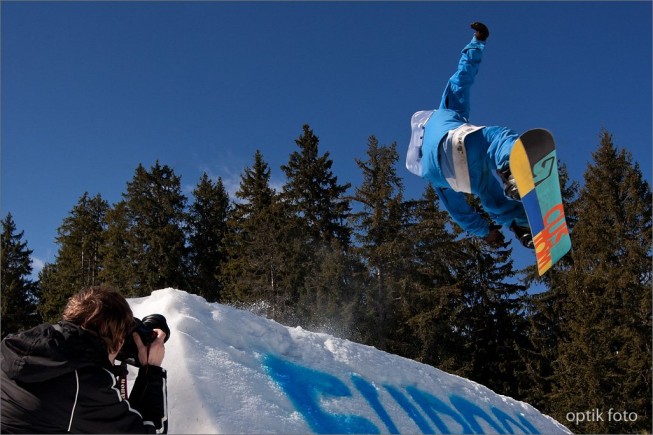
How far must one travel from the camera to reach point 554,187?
176 inches

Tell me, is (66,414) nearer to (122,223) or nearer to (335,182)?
(335,182)

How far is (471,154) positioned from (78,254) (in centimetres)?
3409

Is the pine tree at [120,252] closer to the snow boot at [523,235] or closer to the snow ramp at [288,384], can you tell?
the snow ramp at [288,384]

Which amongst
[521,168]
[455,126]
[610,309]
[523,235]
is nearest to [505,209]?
[523,235]

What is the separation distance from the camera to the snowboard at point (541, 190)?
13.6 ft

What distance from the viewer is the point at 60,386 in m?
2.16

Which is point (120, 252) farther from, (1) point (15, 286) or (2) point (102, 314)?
(2) point (102, 314)

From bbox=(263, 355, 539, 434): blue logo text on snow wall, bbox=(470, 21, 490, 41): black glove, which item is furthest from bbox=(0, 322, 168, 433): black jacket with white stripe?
bbox=(470, 21, 490, 41): black glove

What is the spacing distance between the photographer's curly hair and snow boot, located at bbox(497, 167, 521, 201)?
9.53 ft

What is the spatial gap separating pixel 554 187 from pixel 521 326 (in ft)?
63.6

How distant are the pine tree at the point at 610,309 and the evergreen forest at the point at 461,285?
0.05 metres

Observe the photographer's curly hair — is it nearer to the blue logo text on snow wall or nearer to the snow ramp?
the snow ramp

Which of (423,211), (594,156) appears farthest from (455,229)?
(594,156)

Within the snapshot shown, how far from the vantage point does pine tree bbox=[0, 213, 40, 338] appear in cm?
3222
